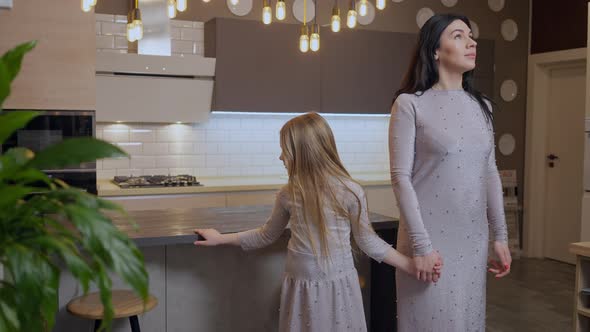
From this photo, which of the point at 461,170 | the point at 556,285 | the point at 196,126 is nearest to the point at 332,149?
the point at 461,170

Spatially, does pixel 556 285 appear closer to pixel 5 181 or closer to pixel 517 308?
pixel 517 308

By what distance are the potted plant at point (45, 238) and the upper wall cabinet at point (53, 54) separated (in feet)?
11.7

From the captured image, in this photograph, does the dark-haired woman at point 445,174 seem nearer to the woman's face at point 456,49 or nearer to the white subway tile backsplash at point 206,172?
the woman's face at point 456,49

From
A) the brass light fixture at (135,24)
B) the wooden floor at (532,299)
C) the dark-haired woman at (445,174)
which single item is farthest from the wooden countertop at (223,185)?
the dark-haired woman at (445,174)

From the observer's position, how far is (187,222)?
2809 millimetres

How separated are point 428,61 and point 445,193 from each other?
44 centimetres

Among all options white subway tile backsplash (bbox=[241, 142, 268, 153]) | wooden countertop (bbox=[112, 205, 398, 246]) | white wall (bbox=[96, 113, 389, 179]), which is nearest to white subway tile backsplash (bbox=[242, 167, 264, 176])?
white wall (bbox=[96, 113, 389, 179])

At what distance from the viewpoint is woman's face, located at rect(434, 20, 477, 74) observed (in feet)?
6.90

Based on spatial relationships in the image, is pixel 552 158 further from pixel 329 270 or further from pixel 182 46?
pixel 329 270

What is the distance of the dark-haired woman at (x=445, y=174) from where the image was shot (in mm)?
2070

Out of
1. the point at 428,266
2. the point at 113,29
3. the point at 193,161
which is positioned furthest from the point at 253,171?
the point at 428,266

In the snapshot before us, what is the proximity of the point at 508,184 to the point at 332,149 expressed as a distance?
4.85m

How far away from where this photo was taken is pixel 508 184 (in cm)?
664

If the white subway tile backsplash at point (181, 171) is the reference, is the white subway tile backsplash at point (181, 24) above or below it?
above
